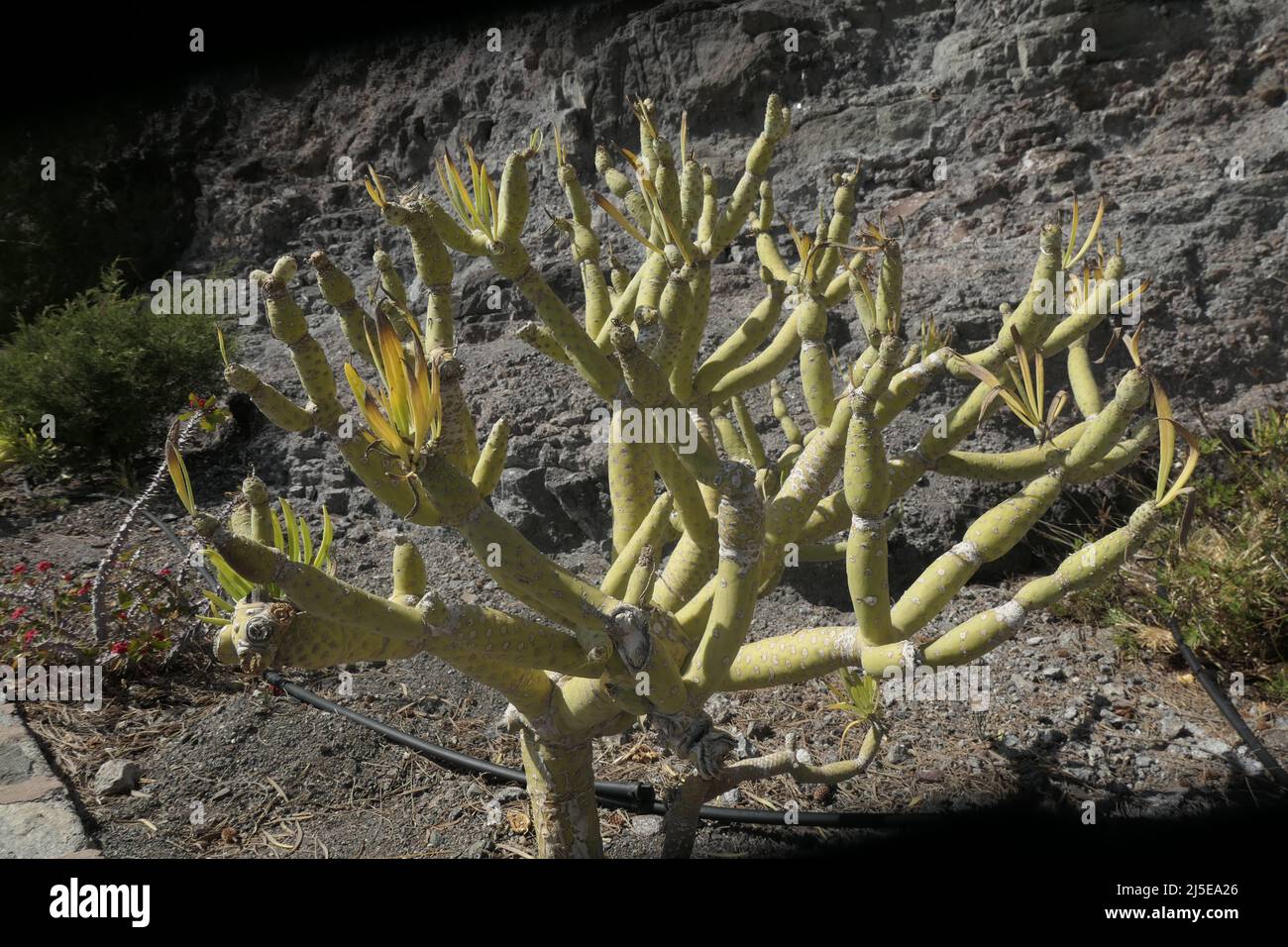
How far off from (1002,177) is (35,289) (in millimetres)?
7331

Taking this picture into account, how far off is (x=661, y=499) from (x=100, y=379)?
4.80 metres

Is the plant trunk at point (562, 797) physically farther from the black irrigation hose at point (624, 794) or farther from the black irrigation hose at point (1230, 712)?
the black irrigation hose at point (1230, 712)

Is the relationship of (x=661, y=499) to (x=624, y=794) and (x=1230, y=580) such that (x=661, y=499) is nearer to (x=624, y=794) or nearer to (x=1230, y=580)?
(x=624, y=794)

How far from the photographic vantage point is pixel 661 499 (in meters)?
2.08

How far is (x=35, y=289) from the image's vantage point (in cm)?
695

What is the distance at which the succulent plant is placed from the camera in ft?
4.40

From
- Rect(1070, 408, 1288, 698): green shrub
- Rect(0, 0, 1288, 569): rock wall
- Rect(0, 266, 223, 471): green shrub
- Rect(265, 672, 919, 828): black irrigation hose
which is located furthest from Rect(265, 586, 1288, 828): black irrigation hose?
Rect(0, 266, 223, 471): green shrub

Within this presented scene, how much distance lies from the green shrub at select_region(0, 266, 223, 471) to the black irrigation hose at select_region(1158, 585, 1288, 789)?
5.63 m

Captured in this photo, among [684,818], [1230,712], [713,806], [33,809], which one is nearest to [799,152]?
[1230,712]

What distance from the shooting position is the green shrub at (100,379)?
534 centimetres

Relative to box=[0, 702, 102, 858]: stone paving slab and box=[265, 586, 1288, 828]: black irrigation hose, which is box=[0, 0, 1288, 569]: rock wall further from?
box=[0, 702, 102, 858]: stone paving slab

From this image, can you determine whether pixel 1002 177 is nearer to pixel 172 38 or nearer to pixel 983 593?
pixel 983 593

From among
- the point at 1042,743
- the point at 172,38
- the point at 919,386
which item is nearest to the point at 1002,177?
the point at 1042,743

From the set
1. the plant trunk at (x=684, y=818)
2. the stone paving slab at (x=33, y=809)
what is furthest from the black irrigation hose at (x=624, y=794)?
the stone paving slab at (x=33, y=809)
